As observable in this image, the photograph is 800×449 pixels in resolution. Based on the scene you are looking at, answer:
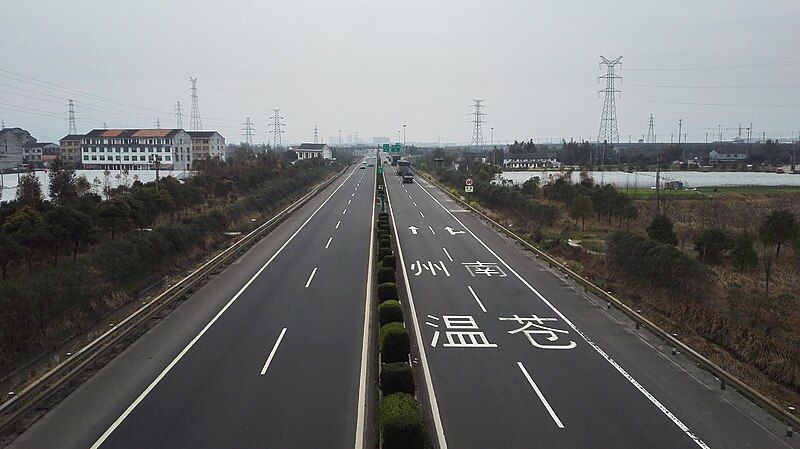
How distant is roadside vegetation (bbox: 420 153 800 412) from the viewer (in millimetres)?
14328

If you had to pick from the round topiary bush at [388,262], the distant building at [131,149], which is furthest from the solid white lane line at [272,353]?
the distant building at [131,149]

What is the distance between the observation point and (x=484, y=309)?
690 inches

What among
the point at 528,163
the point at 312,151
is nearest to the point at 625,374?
the point at 528,163

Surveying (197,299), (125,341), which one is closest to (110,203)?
(197,299)

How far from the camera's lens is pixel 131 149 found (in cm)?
7412

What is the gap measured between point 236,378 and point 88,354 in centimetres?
361

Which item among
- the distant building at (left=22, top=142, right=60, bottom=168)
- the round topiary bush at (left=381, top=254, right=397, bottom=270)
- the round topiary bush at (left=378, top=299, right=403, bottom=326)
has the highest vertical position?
the distant building at (left=22, top=142, right=60, bottom=168)

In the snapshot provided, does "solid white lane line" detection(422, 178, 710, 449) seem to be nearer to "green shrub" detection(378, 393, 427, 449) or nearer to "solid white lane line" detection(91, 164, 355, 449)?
"green shrub" detection(378, 393, 427, 449)

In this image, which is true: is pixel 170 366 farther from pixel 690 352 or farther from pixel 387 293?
pixel 690 352

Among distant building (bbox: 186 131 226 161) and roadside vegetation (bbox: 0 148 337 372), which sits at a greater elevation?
distant building (bbox: 186 131 226 161)

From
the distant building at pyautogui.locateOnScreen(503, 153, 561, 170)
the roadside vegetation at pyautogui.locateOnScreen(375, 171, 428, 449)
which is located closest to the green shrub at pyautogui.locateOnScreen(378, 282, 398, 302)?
the roadside vegetation at pyautogui.locateOnScreen(375, 171, 428, 449)

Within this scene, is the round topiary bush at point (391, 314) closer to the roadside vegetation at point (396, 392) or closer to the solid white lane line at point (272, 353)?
the roadside vegetation at point (396, 392)

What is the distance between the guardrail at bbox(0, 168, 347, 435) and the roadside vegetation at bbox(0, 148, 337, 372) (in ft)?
3.78

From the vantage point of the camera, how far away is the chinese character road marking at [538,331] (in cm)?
1439
